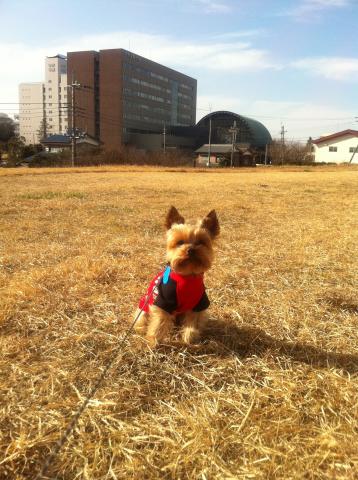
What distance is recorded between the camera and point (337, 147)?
75188mm

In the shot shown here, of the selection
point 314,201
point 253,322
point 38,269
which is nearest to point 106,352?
point 253,322

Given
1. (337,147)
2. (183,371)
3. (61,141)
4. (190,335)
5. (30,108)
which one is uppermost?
(30,108)

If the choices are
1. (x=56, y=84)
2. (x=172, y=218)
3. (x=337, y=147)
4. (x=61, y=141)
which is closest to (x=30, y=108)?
(x=56, y=84)

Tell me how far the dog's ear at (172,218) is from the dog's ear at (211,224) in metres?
0.19

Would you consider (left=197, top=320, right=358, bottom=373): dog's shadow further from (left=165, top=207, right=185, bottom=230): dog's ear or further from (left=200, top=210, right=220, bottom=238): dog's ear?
(left=165, top=207, right=185, bottom=230): dog's ear

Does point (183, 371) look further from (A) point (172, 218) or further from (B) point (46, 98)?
(B) point (46, 98)

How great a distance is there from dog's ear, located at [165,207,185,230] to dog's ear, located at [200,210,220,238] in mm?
189

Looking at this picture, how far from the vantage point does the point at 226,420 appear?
8.07ft

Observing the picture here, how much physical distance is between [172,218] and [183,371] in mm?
1268

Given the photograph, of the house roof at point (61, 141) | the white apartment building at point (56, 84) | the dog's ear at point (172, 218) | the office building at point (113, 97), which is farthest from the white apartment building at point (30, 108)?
the dog's ear at point (172, 218)

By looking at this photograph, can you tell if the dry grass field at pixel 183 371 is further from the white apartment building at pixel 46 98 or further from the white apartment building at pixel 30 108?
the white apartment building at pixel 30 108

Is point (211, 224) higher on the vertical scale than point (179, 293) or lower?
higher

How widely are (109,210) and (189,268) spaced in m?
7.58

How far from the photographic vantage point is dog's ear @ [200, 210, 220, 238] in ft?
11.6
